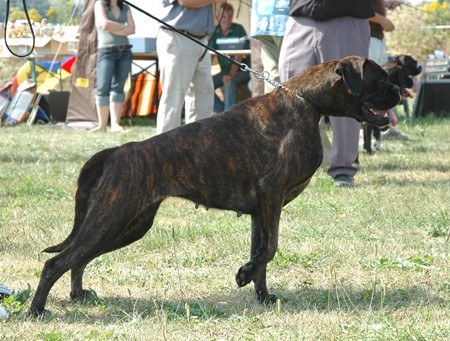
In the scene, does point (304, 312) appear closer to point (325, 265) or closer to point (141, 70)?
point (325, 265)

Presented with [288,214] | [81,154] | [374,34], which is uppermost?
[374,34]

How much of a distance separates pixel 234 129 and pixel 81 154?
24.4ft

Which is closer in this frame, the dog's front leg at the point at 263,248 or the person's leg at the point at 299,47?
the dog's front leg at the point at 263,248

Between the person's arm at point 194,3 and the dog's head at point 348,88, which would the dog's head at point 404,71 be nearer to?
the person's arm at point 194,3

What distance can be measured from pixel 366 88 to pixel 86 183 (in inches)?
58.6

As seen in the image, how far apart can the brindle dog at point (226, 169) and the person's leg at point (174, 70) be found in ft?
13.9

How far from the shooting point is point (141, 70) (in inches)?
719

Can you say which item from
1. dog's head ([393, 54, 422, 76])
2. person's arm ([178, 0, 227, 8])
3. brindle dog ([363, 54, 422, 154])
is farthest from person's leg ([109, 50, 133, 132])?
person's arm ([178, 0, 227, 8])

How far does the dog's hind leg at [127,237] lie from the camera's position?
15.7 feet

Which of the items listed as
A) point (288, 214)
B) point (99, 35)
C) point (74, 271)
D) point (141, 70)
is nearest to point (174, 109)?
point (288, 214)

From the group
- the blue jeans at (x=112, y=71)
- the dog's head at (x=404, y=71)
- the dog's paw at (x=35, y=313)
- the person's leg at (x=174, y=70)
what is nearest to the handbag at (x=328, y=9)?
the person's leg at (x=174, y=70)

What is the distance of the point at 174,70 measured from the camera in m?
9.16

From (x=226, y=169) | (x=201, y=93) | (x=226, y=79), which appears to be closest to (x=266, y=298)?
(x=226, y=169)

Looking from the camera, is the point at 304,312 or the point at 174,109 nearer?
the point at 304,312
